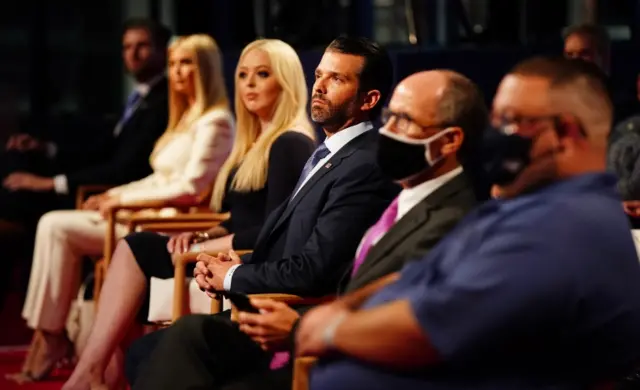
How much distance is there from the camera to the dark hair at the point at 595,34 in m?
5.04

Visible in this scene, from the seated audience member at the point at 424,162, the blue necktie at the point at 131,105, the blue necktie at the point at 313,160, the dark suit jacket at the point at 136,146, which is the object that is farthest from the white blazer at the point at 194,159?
the seated audience member at the point at 424,162

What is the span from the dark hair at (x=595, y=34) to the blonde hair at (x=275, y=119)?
1302mm

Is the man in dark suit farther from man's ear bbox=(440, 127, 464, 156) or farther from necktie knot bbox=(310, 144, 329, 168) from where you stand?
necktie knot bbox=(310, 144, 329, 168)

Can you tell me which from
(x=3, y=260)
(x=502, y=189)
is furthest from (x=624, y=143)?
(x=3, y=260)

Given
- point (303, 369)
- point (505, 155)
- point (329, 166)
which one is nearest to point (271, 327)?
point (303, 369)

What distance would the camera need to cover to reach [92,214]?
5.26 m

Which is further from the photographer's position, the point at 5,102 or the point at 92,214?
the point at 5,102

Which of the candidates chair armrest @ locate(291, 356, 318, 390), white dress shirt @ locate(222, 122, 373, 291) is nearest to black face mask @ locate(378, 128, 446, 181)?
chair armrest @ locate(291, 356, 318, 390)

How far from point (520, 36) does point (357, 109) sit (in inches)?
140

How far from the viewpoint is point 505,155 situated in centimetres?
235

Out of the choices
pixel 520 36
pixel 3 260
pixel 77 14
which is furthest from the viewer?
pixel 77 14

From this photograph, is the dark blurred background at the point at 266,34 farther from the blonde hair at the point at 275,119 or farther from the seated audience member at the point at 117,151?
the seated audience member at the point at 117,151

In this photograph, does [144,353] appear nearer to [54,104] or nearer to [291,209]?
[291,209]

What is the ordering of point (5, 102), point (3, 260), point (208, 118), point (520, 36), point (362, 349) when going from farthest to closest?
point (5, 102)
point (520, 36)
point (3, 260)
point (208, 118)
point (362, 349)
